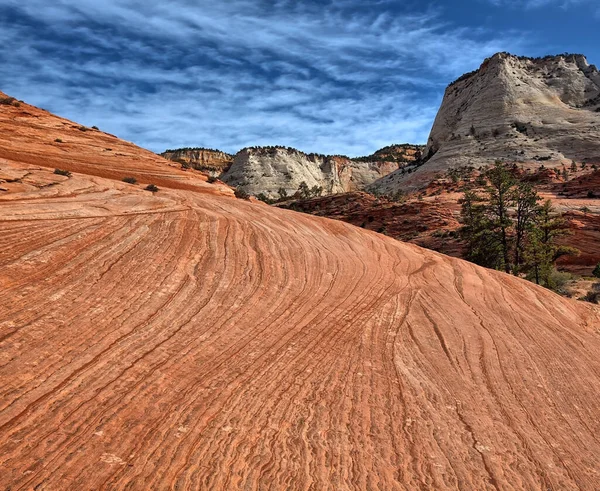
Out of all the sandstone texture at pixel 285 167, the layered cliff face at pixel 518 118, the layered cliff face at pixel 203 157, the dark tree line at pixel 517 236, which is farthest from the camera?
the layered cliff face at pixel 203 157

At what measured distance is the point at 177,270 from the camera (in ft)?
20.1

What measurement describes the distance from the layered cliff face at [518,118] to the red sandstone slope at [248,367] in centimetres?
5978

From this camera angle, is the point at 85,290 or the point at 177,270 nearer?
the point at 85,290

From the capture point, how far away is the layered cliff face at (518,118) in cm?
6412

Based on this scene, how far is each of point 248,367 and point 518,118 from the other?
78.7 m

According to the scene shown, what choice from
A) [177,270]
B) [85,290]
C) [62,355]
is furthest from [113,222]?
[62,355]

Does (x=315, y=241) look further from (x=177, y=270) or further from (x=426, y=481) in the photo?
(x=426, y=481)

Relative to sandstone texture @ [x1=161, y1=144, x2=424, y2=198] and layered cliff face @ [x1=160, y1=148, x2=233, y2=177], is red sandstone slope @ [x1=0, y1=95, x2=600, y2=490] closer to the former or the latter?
sandstone texture @ [x1=161, y1=144, x2=424, y2=198]

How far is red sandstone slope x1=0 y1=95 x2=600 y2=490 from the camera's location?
3.21 m

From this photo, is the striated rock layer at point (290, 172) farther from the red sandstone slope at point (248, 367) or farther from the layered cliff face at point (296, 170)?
the red sandstone slope at point (248, 367)

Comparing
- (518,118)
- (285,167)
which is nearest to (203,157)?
(285,167)

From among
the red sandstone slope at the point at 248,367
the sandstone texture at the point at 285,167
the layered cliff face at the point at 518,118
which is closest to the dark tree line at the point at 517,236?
the red sandstone slope at the point at 248,367

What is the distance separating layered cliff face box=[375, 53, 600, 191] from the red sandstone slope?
59781mm

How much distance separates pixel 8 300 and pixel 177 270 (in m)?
2.08
